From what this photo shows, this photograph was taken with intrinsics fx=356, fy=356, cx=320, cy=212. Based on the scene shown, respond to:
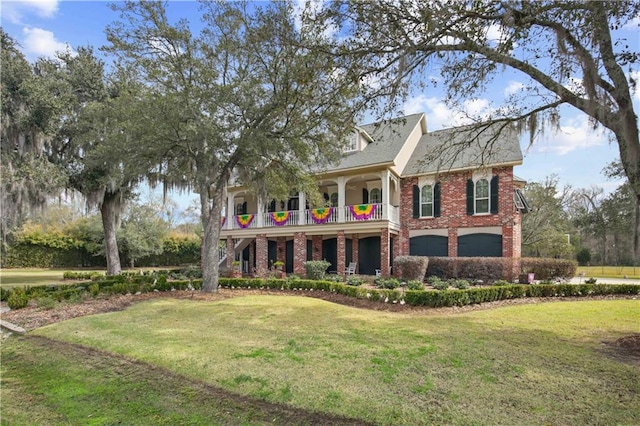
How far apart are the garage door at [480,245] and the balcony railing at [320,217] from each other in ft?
10.8

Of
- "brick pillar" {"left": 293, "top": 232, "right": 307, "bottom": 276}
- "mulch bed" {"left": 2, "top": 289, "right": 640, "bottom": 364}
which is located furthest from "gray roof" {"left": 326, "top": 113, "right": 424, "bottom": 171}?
"mulch bed" {"left": 2, "top": 289, "right": 640, "bottom": 364}

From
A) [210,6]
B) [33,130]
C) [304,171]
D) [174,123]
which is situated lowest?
[304,171]

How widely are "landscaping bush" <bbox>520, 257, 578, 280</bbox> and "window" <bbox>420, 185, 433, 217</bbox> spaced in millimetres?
4653

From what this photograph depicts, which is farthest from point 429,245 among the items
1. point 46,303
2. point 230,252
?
point 46,303

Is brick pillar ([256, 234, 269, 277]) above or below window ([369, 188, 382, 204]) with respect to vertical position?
below

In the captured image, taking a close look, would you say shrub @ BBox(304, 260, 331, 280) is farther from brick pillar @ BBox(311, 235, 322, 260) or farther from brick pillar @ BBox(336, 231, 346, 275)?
brick pillar @ BBox(311, 235, 322, 260)

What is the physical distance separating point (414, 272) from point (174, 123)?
10.7 metres

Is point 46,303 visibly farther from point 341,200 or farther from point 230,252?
point 341,200

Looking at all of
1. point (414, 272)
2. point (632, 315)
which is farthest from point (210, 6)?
point (632, 315)

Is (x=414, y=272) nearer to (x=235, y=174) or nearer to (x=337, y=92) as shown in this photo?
(x=235, y=174)

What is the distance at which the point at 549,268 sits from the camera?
14.3 meters

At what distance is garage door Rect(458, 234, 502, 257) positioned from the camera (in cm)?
1553

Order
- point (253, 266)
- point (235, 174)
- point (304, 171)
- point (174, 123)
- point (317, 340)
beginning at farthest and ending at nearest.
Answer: point (253, 266)
point (235, 174)
point (304, 171)
point (174, 123)
point (317, 340)

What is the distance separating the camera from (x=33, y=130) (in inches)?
610
